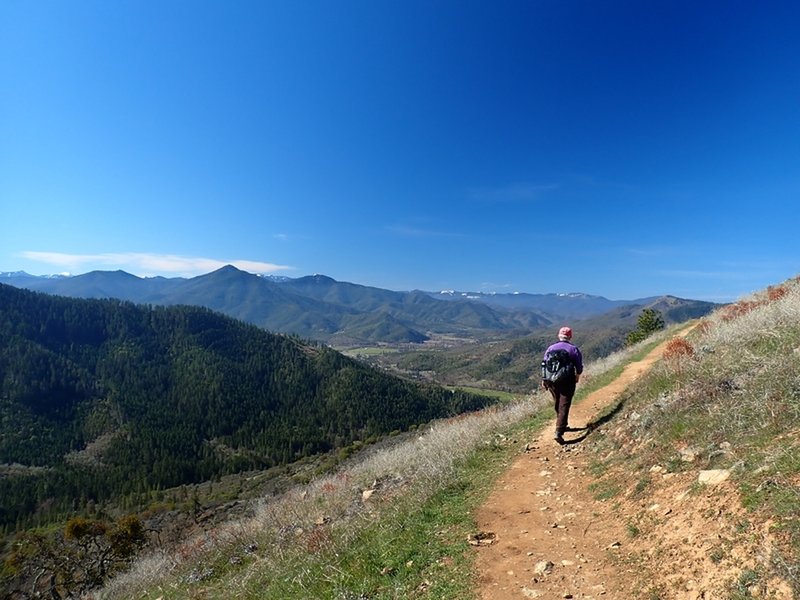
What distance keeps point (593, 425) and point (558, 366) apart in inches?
79.0

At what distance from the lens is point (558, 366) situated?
36.7ft

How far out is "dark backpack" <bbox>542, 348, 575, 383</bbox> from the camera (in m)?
11.1

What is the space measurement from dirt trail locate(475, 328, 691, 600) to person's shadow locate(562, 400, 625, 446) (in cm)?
63

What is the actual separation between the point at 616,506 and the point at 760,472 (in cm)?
213

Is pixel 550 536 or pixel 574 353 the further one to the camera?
pixel 574 353

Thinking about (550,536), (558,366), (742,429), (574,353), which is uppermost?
(574,353)

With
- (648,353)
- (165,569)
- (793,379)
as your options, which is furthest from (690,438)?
(648,353)

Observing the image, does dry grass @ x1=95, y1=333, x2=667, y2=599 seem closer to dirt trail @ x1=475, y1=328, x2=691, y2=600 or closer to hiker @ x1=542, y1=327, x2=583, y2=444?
dirt trail @ x1=475, y1=328, x2=691, y2=600

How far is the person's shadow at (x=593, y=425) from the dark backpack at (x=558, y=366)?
60.8 inches

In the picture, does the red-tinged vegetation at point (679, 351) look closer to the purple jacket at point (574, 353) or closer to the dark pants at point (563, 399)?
the purple jacket at point (574, 353)

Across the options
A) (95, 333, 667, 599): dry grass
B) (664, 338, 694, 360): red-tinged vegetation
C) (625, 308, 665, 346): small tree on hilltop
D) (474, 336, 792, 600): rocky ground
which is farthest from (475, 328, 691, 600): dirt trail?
(625, 308, 665, 346): small tree on hilltop

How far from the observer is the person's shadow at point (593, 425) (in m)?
11.0

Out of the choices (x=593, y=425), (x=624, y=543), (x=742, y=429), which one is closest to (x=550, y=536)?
(x=624, y=543)

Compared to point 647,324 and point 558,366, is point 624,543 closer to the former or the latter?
point 558,366
